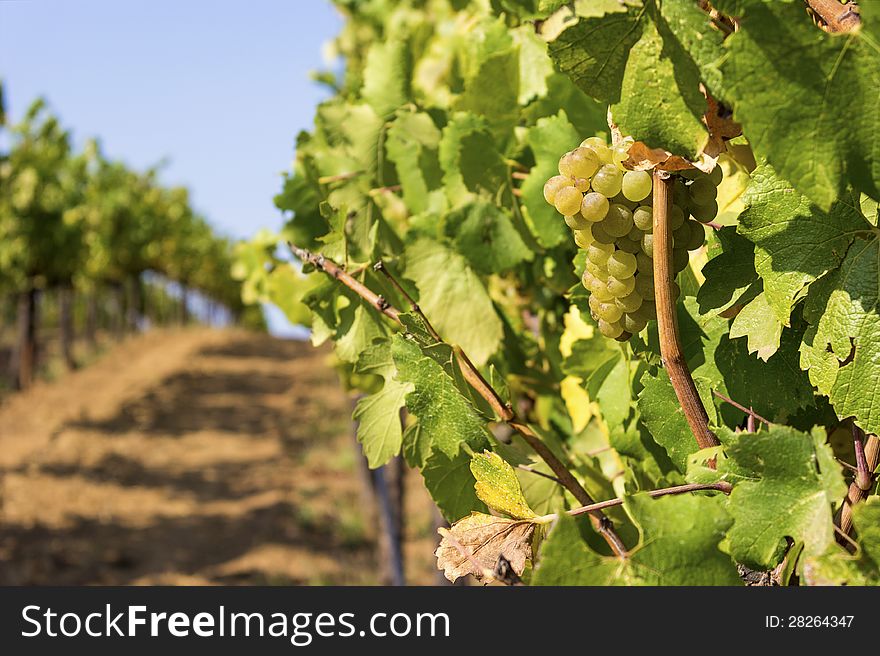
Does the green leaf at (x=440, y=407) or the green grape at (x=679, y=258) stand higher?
the green grape at (x=679, y=258)

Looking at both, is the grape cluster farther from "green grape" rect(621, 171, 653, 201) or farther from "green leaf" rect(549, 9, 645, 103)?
"green leaf" rect(549, 9, 645, 103)

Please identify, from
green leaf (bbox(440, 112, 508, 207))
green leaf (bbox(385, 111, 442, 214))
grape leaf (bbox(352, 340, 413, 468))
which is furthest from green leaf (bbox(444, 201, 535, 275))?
grape leaf (bbox(352, 340, 413, 468))

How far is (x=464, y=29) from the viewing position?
2.24 m

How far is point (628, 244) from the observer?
3.23ft

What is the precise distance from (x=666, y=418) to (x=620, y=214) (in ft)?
1.12

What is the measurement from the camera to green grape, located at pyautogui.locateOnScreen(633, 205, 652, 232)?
945 millimetres

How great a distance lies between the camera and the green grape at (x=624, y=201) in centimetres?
96

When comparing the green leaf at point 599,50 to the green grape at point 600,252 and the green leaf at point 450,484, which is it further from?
the green leaf at point 450,484

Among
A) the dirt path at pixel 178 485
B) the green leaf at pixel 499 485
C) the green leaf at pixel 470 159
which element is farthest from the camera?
the dirt path at pixel 178 485

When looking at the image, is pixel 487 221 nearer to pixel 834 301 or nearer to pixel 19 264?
pixel 834 301

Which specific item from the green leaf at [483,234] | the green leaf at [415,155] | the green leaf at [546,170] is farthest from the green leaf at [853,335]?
the green leaf at [415,155]

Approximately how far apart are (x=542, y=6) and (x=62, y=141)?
69.9 ft

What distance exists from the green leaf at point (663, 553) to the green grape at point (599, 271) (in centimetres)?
29

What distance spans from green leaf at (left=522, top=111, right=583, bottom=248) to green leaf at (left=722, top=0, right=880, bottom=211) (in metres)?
0.65
